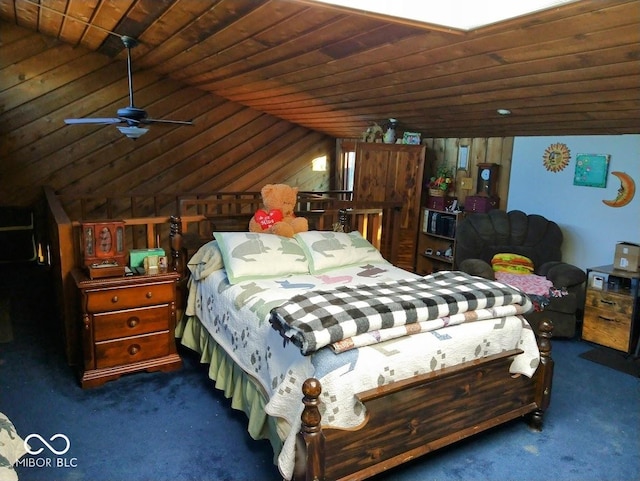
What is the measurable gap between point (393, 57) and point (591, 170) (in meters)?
2.20

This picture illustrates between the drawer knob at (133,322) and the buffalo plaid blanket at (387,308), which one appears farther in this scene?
the drawer knob at (133,322)

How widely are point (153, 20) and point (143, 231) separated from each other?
2893 mm

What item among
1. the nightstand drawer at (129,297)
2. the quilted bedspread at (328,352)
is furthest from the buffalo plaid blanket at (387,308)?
the nightstand drawer at (129,297)

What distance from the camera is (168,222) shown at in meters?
3.43

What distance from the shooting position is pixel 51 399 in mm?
2645

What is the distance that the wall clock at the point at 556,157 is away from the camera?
414 centimetres

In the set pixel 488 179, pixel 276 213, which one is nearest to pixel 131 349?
pixel 276 213

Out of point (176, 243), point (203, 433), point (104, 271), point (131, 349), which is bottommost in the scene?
point (203, 433)

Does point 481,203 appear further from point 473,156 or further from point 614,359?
point 614,359

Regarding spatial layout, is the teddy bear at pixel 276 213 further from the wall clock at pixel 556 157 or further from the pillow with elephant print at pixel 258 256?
the wall clock at pixel 556 157

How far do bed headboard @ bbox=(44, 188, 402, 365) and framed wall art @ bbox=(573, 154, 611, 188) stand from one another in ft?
5.08

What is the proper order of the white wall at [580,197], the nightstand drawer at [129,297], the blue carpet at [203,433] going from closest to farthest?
1. the blue carpet at [203,433]
2. the nightstand drawer at [129,297]
3. the white wall at [580,197]

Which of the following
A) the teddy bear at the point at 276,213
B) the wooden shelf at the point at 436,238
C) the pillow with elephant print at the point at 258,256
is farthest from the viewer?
the wooden shelf at the point at 436,238

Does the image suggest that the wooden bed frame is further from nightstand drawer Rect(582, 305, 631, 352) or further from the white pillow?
nightstand drawer Rect(582, 305, 631, 352)
